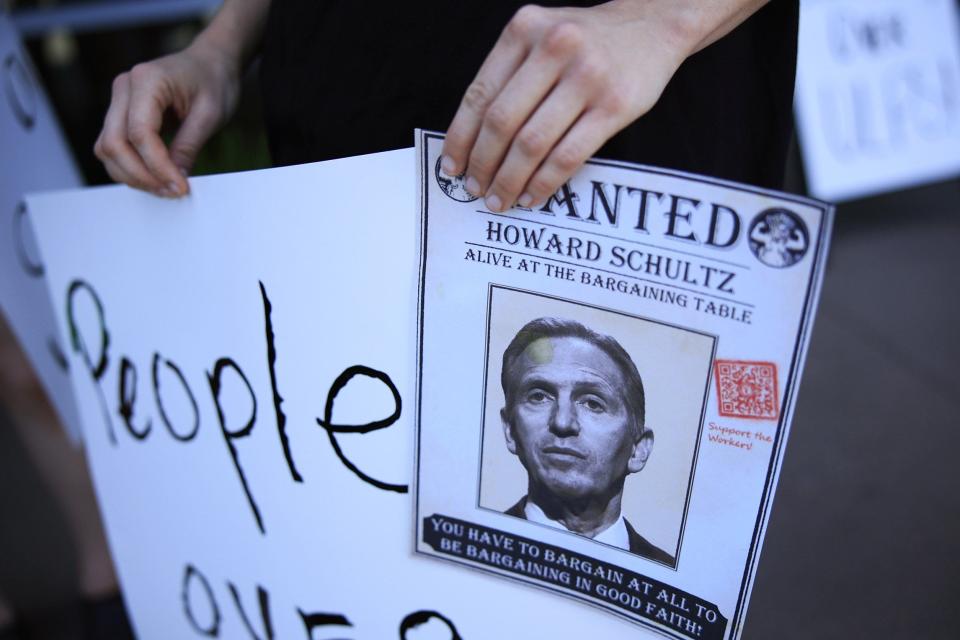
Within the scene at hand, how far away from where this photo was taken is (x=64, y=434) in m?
1.38

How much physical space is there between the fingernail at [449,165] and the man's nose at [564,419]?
0.53 feet

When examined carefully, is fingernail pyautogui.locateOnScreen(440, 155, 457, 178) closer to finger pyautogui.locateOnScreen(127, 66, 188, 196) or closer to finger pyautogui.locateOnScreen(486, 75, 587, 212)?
finger pyautogui.locateOnScreen(486, 75, 587, 212)

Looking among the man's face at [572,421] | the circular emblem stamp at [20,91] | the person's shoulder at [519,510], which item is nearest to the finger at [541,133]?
the man's face at [572,421]

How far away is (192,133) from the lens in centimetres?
75

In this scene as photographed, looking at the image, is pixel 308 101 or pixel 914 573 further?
pixel 914 573

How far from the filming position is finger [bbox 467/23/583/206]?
0.45 metres

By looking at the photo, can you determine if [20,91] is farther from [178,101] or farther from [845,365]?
[845,365]

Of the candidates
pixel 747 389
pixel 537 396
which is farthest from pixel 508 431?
pixel 747 389

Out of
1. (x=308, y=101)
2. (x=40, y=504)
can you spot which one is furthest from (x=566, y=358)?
(x=40, y=504)

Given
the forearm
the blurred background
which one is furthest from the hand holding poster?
the blurred background

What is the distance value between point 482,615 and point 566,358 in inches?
9.7

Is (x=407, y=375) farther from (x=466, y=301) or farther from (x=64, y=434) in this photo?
(x=64, y=434)

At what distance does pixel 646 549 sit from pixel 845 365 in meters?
1.53

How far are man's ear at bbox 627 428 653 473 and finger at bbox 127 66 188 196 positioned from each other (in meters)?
0.43
